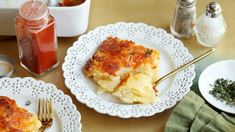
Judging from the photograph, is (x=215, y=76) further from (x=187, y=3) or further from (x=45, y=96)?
(x=45, y=96)

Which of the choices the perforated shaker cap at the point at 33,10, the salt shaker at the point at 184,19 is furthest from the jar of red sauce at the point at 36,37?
the salt shaker at the point at 184,19

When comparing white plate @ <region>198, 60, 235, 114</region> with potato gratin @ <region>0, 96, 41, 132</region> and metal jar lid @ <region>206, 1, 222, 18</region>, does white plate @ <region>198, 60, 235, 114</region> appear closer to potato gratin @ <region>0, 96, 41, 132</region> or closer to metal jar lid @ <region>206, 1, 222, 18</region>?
metal jar lid @ <region>206, 1, 222, 18</region>

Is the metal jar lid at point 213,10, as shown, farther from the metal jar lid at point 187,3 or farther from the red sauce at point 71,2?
the red sauce at point 71,2

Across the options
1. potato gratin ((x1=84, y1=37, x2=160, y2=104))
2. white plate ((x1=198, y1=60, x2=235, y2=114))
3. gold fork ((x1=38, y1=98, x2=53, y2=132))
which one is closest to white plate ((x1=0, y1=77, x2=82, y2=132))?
gold fork ((x1=38, y1=98, x2=53, y2=132))

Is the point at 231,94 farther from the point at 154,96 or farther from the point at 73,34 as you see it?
the point at 73,34

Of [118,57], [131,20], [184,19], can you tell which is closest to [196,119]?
[118,57]

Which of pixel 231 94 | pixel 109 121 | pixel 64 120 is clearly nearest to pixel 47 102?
pixel 64 120
